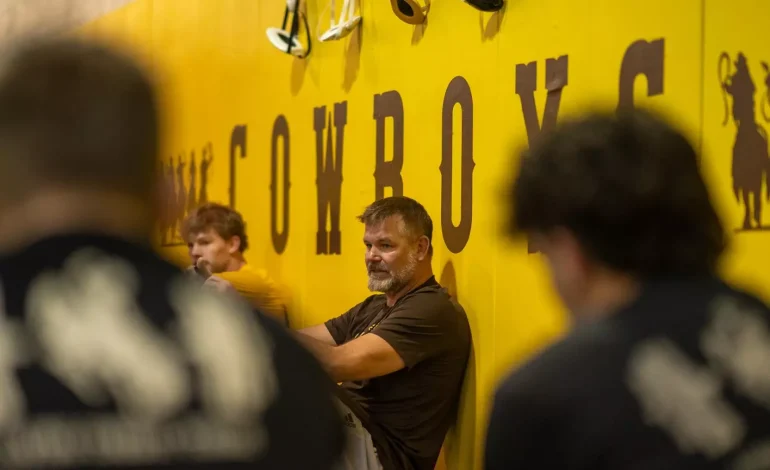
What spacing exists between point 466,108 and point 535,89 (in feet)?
1.19

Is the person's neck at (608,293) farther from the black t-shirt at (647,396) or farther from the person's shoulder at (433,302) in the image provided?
the person's shoulder at (433,302)

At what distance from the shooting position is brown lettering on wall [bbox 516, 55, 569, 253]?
310 centimetres

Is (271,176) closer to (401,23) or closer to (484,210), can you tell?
(401,23)

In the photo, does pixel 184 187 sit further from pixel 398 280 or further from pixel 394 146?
pixel 398 280

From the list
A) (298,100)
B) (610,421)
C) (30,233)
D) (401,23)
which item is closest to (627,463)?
(610,421)

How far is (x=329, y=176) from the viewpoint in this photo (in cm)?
432

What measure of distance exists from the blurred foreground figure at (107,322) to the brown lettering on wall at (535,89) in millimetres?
2050

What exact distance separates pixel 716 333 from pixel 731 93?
1.38m

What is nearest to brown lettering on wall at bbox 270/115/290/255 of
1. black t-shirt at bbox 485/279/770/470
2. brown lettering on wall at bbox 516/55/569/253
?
brown lettering on wall at bbox 516/55/569/253

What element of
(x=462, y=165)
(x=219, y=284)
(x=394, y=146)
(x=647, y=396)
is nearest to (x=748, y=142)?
(x=462, y=165)

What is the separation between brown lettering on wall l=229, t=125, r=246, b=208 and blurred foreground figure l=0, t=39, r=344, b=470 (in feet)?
13.2

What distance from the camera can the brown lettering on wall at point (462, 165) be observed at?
3.47 metres

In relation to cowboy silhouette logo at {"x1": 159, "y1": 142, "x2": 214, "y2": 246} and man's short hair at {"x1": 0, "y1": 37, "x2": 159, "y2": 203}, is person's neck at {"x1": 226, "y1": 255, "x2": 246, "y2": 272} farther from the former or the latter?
man's short hair at {"x1": 0, "y1": 37, "x2": 159, "y2": 203}

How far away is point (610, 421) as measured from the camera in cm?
127
